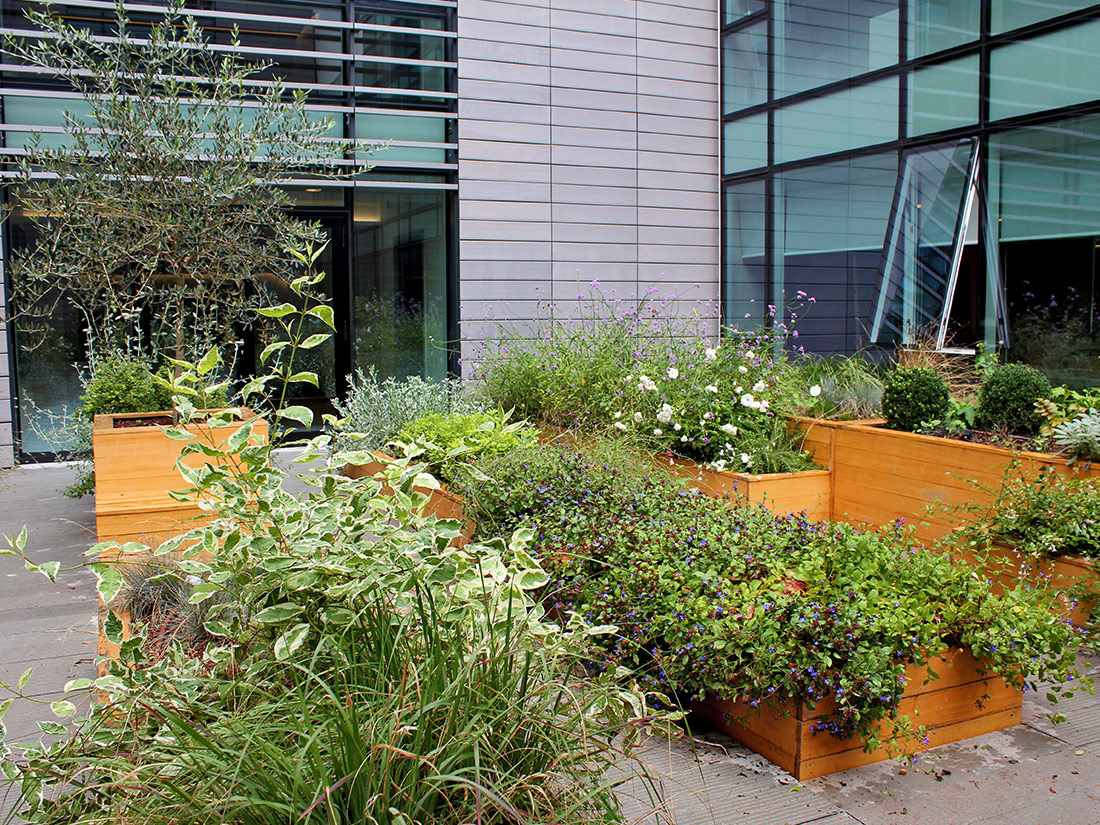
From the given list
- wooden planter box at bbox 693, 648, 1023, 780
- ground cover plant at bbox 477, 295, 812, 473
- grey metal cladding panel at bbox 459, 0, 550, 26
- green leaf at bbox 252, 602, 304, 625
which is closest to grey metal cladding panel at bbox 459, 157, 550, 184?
grey metal cladding panel at bbox 459, 0, 550, 26

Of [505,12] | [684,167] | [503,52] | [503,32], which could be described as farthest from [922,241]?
[505,12]

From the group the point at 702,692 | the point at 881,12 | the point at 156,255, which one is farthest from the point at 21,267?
the point at 881,12

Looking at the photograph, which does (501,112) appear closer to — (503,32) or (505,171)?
(505,171)

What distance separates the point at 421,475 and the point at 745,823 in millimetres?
1273

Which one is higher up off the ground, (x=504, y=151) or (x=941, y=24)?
(x=941, y=24)

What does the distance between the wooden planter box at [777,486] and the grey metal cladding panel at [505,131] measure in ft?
16.5

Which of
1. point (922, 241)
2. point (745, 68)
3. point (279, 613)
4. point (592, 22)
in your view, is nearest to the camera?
point (279, 613)

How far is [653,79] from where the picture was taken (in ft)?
33.0

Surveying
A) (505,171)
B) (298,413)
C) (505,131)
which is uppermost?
(505,131)

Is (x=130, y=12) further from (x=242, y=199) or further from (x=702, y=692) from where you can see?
(x=702, y=692)

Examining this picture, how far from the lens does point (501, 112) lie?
9.36 metres

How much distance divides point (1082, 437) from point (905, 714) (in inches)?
86.8

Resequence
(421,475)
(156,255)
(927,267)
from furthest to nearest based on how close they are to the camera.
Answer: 1. (927,267)
2. (156,255)
3. (421,475)

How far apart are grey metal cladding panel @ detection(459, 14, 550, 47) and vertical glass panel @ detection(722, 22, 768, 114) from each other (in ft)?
7.46
